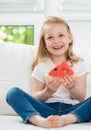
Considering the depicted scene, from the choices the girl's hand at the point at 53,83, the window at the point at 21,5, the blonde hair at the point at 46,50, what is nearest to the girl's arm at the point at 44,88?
the girl's hand at the point at 53,83

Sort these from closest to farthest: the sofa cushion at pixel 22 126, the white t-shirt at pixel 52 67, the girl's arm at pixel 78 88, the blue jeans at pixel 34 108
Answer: the sofa cushion at pixel 22 126 → the blue jeans at pixel 34 108 → the girl's arm at pixel 78 88 → the white t-shirt at pixel 52 67

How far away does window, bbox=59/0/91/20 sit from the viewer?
8.20 ft

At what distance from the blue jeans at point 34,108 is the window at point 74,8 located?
1038 millimetres

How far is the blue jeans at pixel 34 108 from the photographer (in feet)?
4.91

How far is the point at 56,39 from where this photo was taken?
5.82ft

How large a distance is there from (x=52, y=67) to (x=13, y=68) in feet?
0.79

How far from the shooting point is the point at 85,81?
178 centimetres

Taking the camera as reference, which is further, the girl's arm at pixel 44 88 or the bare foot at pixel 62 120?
the girl's arm at pixel 44 88

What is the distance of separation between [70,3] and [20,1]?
41 centimetres

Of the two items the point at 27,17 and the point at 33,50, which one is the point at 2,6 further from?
the point at 33,50

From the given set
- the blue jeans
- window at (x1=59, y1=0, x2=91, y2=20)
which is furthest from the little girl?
window at (x1=59, y1=0, x2=91, y2=20)

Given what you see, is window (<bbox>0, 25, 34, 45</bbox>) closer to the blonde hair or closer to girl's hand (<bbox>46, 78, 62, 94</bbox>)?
the blonde hair

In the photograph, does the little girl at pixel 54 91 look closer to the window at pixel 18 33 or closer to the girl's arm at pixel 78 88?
the girl's arm at pixel 78 88

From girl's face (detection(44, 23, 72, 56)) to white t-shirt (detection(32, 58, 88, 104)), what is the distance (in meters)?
0.09
